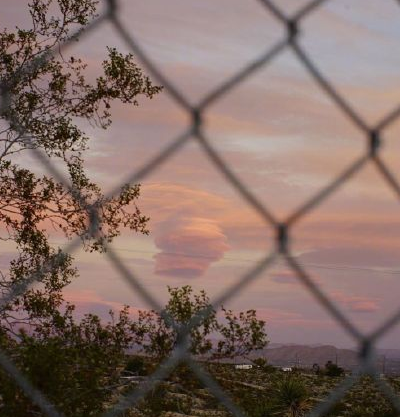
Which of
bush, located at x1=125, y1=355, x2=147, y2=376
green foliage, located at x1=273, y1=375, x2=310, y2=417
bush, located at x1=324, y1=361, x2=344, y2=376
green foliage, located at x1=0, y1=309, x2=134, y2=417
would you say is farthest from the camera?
bush, located at x1=324, y1=361, x2=344, y2=376

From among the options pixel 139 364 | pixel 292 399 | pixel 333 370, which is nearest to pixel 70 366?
pixel 139 364

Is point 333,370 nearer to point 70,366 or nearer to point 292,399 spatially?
point 292,399

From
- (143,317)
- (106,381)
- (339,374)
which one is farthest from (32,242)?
(339,374)

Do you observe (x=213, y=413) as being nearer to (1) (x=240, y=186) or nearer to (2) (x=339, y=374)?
(2) (x=339, y=374)

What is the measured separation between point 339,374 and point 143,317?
1318cm

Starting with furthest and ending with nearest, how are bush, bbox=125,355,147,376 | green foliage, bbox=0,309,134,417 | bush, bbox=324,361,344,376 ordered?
bush, bbox=324,361,344,376 < green foliage, bbox=0,309,134,417 < bush, bbox=125,355,147,376

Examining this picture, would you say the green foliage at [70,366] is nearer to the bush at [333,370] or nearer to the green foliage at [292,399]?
the green foliage at [292,399]

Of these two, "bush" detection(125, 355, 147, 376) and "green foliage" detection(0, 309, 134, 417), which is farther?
"green foliage" detection(0, 309, 134, 417)

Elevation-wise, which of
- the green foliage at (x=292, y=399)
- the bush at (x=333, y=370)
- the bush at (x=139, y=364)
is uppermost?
the bush at (x=333, y=370)

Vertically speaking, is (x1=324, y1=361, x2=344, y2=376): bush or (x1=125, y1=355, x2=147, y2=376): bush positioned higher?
(x1=324, y1=361, x2=344, y2=376): bush

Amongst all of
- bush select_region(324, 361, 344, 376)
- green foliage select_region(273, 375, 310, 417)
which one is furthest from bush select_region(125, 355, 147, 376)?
bush select_region(324, 361, 344, 376)

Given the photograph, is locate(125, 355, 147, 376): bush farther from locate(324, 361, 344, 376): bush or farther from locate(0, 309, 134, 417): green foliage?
locate(324, 361, 344, 376): bush

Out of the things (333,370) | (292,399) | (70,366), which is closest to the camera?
(70,366)

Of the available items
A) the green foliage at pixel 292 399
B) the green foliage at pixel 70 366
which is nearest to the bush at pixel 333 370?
the green foliage at pixel 292 399
